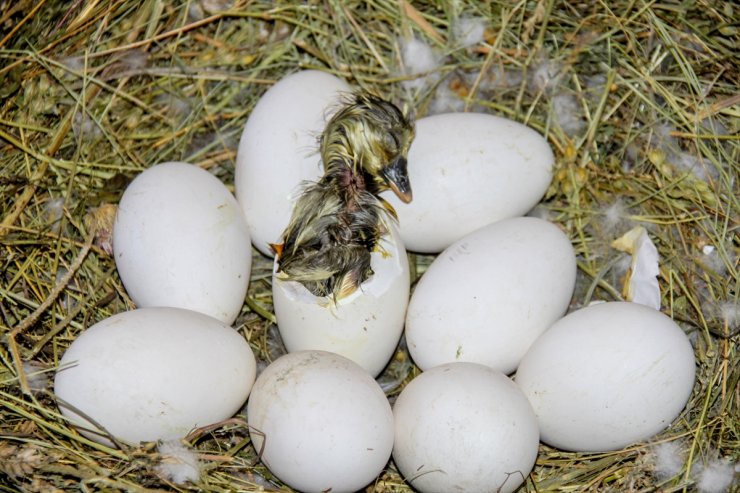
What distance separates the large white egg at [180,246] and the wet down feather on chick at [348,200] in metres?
0.14

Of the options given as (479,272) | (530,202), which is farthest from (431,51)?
(479,272)

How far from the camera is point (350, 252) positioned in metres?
1.84

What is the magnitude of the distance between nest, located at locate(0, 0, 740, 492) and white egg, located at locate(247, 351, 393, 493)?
0.45 feet

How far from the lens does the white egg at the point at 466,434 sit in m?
1.71

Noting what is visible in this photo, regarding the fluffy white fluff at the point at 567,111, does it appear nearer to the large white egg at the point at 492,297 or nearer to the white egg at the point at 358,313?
the large white egg at the point at 492,297

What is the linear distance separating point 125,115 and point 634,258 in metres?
1.46

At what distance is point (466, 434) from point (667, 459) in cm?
50

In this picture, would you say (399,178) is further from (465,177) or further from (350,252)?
(350,252)

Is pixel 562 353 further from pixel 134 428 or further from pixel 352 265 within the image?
pixel 134 428

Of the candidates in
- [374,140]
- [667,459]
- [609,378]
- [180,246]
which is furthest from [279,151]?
[667,459]

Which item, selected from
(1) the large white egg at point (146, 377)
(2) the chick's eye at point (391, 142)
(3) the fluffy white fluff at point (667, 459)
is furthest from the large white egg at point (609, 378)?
(1) the large white egg at point (146, 377)

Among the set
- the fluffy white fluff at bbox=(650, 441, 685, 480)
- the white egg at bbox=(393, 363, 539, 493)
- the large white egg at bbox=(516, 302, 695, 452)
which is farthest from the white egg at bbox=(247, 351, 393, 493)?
the fluffy white fluff at bbox=(650, 441, 685, 480)

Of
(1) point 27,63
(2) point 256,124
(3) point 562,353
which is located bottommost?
(3) point 562,353

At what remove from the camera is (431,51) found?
2.44 metres
